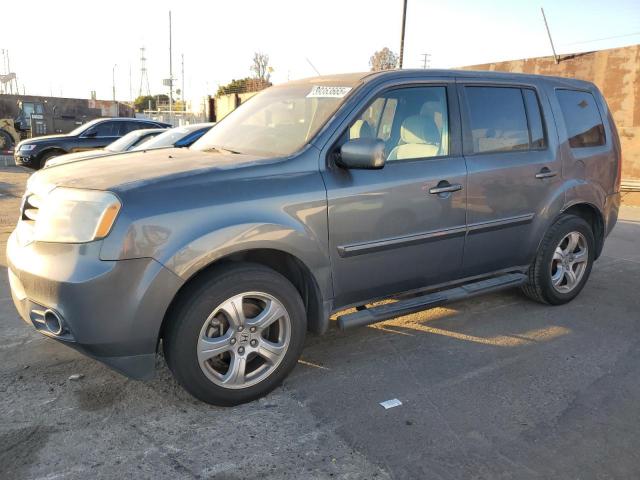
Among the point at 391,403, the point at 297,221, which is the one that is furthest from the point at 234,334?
the point at 391,403

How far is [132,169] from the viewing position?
10.0ft

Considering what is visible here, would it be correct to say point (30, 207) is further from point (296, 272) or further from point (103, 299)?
point (296, 272)

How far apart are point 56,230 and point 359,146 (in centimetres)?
166

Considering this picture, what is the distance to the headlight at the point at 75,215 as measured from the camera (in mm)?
2596

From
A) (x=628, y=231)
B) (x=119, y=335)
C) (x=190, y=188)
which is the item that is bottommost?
(x=628, y=231)

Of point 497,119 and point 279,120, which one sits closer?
point 279,120

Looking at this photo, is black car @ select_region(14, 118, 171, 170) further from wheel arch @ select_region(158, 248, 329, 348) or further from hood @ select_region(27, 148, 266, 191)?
wheel arch @ select_region(158, 248, 329, 348)

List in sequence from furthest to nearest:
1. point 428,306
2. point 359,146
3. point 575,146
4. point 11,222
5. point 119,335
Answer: point 11,222 < point 575,146 < point 428,306 < point 359,146 < point 119,335

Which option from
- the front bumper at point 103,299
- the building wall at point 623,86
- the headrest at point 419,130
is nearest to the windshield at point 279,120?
the headrest at point 419,130

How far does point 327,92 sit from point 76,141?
12201 millimetres

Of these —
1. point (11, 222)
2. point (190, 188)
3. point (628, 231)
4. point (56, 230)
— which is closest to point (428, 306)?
point (190, 188)

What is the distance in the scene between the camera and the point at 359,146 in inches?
122

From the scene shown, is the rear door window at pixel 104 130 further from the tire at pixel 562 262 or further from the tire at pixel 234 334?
the tire at pixel 234 334

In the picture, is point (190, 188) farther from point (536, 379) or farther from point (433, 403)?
point (536, 379)
